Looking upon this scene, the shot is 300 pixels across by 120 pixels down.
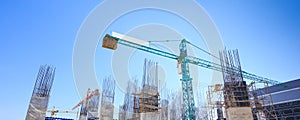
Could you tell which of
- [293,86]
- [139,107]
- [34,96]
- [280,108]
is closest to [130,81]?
[139,107]

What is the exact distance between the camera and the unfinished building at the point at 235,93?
39.4ft

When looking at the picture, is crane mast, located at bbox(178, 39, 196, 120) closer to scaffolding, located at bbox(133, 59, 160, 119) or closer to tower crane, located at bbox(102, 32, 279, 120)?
tower crane, located at bbox(102, 32, 279, 120)

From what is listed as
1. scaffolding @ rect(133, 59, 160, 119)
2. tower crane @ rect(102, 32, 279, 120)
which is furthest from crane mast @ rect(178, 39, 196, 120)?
scaffolding @ rect(133, 59, 160, 119)

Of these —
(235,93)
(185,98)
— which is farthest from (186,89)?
(235,93)

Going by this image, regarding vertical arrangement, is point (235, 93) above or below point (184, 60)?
below

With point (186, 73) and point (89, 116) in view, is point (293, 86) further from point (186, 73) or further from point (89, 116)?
point (89, 116)

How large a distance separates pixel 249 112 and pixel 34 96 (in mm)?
14253

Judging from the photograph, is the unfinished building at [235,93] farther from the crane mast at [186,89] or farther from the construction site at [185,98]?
the crane mast at [186,89]

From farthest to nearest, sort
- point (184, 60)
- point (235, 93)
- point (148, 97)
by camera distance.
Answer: point (184, 60) < point (148, 97) < point (235, 93)

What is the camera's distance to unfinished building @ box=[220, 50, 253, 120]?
473 inches

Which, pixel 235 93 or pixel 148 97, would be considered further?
pixel 148 97

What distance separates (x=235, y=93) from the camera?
13.1m

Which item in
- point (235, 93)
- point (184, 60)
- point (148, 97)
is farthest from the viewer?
point (184, 60)

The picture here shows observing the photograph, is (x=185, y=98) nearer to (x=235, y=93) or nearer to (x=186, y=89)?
(x=186, y=89)
